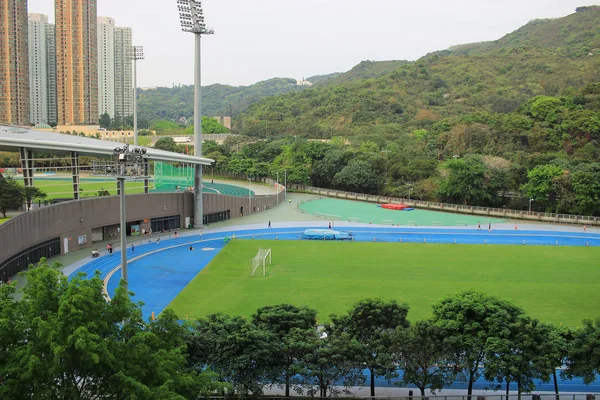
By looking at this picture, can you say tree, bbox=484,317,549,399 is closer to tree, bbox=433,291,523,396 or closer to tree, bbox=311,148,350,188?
tree, bbox=433,291,523,396

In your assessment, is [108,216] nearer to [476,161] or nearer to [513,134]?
[476,161]

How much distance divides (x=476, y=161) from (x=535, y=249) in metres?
21.0

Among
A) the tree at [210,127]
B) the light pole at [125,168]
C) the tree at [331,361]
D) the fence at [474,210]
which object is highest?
the tree at [210,127]

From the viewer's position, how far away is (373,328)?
18.1 metres

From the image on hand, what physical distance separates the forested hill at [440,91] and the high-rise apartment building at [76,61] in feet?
107

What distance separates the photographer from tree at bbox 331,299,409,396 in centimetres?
1662

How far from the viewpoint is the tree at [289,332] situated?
16.6 m

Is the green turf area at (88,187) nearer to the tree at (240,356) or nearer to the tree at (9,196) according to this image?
the tree at (9,196)

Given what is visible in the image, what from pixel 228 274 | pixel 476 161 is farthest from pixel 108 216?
pixel 476 161

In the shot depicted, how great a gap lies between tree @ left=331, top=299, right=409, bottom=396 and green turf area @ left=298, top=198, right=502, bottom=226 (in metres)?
32.7

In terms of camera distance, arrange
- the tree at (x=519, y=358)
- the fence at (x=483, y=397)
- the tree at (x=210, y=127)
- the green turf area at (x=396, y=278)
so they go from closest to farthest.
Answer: the tree at (x=519, y=358), the fence at (x=483, y=397), the green turf area at (x=396, y=278), the tree at (x=210, y=127)

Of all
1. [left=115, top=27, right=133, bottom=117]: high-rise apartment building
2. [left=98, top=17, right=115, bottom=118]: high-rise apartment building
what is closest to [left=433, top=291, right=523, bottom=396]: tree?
[left=98, top=17, right=115, bottom=118]: high-rise apartment building

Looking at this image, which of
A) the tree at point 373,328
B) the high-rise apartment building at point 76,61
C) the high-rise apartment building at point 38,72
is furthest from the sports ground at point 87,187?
the high-rise apartment building at point 38,72

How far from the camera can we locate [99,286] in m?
12.9
